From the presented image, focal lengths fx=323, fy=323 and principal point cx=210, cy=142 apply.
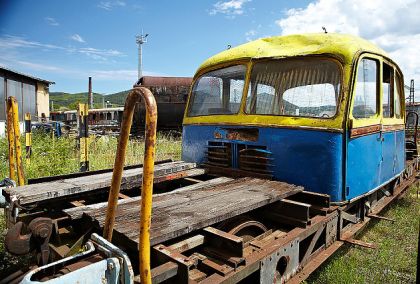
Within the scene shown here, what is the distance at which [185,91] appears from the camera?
1723 centimetres

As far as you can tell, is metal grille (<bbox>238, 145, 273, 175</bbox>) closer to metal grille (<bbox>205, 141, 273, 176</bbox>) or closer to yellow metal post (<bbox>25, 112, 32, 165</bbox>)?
metal grille (<bbox>205, 141, 273, 176</bbox>)

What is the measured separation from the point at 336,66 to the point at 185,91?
14.2 metres

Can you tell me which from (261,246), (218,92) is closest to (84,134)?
(218,92)

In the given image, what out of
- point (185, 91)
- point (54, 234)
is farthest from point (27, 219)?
point (185, 91)

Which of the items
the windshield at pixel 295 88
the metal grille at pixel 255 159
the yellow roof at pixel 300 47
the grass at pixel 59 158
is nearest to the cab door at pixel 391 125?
the yellow roof at pixel 300 47

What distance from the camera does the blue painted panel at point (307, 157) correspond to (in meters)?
3.27

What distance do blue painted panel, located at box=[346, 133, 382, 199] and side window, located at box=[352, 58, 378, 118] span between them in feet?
0.95

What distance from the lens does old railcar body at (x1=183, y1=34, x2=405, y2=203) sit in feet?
11.0

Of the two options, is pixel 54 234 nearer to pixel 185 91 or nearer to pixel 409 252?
pixel 409 252

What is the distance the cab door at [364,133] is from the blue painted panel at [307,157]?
16cm

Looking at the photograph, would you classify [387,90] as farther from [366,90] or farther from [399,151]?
[399,151]

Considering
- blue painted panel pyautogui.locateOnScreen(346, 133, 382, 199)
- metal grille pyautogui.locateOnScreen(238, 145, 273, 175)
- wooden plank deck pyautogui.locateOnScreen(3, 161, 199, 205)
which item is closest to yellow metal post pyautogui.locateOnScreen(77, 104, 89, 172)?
wooden plank deck pyautogui.locateOnScreen(3, 161, 199, 205)

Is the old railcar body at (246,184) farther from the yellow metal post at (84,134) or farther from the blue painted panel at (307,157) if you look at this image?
the yellow metal post at (84,134)

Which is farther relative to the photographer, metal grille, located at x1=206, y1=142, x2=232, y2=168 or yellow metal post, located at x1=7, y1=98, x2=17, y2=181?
metal grille, located at x1=206, y1=142, x2=232, y2=168
